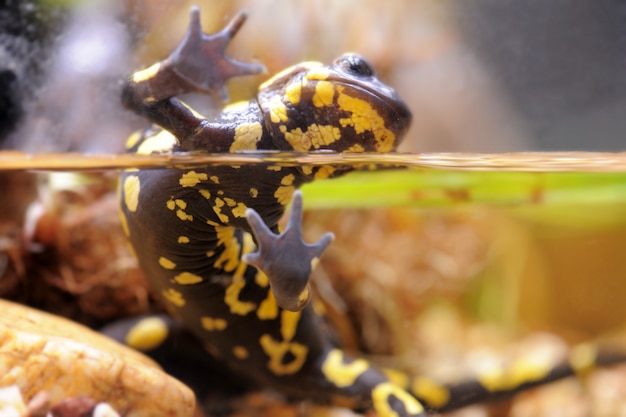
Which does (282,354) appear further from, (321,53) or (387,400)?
(321,53)

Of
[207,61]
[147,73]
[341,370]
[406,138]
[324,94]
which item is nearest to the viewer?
[324,94]

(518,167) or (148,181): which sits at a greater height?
(518,167)

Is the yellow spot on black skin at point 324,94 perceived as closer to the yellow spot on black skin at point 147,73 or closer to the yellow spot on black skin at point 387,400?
the yellow spot on black skin at point 147,73

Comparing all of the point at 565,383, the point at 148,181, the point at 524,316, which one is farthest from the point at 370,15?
the point at 524,316

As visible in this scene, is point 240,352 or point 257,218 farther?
point 240,352

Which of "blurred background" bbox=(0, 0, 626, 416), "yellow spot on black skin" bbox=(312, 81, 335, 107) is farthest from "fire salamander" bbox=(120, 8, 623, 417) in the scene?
"blurred background" bbox=(0, 0, 626, 416)

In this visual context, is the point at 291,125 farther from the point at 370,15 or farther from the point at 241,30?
the point at 370,15

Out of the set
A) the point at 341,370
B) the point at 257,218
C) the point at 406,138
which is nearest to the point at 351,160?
the point at 257,218
